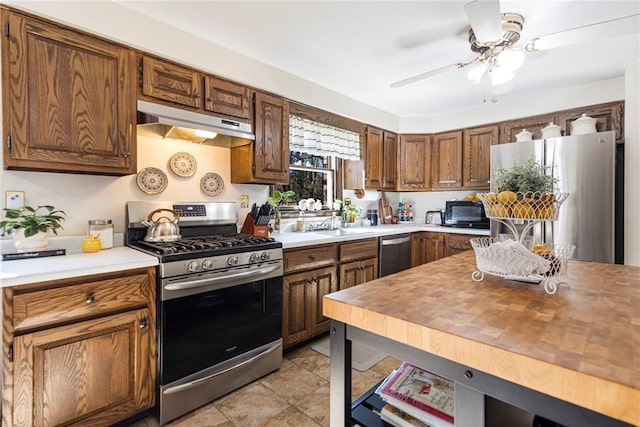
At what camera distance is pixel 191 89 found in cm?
217

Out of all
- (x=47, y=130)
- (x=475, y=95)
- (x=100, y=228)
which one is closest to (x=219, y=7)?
(x=47, y=130)

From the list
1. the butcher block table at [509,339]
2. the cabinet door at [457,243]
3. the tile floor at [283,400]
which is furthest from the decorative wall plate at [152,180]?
the cabinet door at [457,243]

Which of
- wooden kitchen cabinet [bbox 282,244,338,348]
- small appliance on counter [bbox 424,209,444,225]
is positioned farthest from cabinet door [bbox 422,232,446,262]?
wooden kitchen cabinet [bbox 282,244,338,348]

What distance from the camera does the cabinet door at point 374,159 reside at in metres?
3.74

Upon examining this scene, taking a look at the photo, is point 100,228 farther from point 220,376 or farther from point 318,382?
point 318,382

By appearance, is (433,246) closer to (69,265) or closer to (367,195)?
(367,195)

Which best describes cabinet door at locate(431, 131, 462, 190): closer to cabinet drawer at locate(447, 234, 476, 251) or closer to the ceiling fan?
cabinet drawer at locate(447, 234, 476, 251)

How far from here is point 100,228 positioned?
1937 mm

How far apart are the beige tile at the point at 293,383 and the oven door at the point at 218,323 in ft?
0.81

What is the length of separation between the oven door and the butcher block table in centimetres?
112

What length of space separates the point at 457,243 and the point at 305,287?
78.6 inches

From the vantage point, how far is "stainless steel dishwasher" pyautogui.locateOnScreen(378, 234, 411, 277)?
3.20 m

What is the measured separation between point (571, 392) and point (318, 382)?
5.84 ft

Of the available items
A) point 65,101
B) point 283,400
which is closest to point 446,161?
point 283,400
